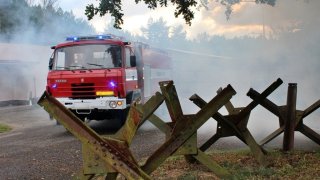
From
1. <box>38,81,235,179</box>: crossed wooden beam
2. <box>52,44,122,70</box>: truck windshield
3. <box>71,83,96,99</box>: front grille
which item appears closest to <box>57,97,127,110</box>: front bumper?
<box>71,83,96,99</box>: front grille

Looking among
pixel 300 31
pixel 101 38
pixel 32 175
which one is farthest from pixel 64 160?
pixel 300 31

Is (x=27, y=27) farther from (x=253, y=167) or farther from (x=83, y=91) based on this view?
(x=253, y=167)

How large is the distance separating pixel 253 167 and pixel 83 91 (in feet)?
19.9

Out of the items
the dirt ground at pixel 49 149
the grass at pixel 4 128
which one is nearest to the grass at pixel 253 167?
the dirt ground at pixel 49 149

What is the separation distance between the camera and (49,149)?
916cm

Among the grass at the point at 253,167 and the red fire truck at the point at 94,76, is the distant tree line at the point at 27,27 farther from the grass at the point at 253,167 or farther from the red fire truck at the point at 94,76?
the grass at the point at 253,167

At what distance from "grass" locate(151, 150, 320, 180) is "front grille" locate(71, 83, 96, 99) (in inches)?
184

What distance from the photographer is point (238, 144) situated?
28.3 ft

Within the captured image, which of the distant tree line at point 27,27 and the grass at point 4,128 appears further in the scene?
the distant tree line at point 27,27

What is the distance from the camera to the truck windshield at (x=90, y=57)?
10.9 meters

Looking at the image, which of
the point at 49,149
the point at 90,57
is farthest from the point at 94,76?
the point at 49,149

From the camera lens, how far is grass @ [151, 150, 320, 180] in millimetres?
5352

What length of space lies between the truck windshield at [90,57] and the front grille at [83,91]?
507mm

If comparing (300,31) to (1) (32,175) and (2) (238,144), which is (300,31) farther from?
(1) (32,175)
